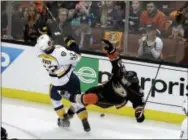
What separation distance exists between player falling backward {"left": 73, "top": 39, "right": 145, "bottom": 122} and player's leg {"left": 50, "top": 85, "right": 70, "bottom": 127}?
28 cm

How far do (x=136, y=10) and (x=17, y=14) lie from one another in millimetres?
1456

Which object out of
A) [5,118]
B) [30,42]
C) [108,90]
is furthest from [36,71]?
[108,90]

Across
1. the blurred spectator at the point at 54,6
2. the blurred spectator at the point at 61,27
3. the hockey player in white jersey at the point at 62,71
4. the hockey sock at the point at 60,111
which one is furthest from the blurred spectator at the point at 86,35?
the hockey sock at the point at 60,111

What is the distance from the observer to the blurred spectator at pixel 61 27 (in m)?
6.79

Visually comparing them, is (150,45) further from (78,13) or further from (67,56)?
(67,56)

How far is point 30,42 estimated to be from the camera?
→ 6.96 m

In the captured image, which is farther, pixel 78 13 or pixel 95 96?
pixel 78 13

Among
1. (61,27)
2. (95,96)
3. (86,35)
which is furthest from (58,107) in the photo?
(61,27)

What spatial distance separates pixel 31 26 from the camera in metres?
7.00

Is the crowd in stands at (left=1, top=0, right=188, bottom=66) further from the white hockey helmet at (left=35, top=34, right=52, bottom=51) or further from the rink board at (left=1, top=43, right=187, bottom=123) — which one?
the white hockey helmet at (left=35, top=34, right=52, bottom=51)

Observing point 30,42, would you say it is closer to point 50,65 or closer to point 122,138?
point 50,65

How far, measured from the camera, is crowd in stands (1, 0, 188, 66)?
20.8ft

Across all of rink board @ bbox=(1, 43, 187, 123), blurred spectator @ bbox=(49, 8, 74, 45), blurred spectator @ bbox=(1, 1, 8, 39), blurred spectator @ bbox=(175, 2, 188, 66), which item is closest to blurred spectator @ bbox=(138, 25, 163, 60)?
rink board @ bbox=(1, 43, 187, 123)

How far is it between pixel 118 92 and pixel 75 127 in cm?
71
